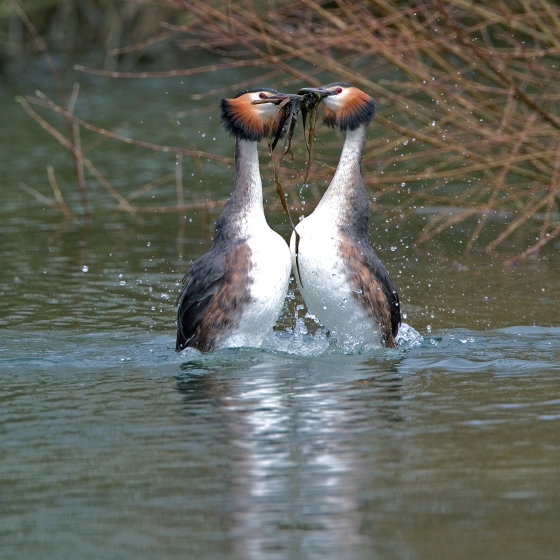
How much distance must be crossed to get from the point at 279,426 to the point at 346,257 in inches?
64.9

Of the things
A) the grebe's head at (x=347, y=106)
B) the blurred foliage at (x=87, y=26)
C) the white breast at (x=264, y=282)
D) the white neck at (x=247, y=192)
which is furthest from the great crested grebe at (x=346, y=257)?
the blurred foliage at (x=87, y=26)

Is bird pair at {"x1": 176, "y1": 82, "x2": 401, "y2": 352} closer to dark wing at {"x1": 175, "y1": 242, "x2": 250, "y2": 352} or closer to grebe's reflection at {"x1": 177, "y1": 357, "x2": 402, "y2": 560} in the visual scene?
dark wing at {"x1": 175, "y1": 242, "x2": 250, "y2": 352}

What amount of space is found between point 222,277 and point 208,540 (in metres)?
2.71

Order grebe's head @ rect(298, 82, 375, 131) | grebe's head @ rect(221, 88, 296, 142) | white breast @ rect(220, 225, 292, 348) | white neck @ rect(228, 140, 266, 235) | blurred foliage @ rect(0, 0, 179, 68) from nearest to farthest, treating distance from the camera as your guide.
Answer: white breast @ rect(220, 225, 292, 348), white neck @ rect(228, 140, 266, 235), grebe's head @ rect(221, 88, 296, 142), grebe's head @ rect(298, 82, 375, 131), blurred foliage @ rect(0, 0, 179, 68)

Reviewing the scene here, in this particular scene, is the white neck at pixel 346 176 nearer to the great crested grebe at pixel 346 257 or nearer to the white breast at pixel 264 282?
the great crested grebe at pixel 346 257

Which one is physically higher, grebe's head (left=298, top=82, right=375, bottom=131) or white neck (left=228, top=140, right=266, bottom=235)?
grebe's head (left=298, top=82, right=375, bottom=131)

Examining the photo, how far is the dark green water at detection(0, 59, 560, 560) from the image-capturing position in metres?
3.95

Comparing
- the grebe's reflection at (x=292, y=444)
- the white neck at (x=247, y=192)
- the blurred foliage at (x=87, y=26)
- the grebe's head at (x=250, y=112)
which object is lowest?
the grebe's reflection at (x=292, y=444)

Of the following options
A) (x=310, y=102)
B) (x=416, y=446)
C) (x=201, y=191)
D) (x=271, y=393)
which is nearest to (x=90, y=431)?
(x=271, y=393)

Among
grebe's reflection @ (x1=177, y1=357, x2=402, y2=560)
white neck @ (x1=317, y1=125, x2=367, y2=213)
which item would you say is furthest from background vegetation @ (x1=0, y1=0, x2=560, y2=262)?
grebe's reflection @ (x1=177, y1=357, x2=402, y2=560)

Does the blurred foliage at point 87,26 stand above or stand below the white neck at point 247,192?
above

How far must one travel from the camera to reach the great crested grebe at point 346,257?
6.54 m

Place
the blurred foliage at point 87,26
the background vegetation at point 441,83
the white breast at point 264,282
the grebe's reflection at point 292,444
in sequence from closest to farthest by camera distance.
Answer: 1. the grebe's reflection at point 292,444
2. the white breast at point 264,282
3. the background vegetation at point 441,83
4. the blurred foliage at point 87,26

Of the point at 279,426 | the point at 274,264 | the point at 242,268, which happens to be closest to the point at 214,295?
the point at 242,268
